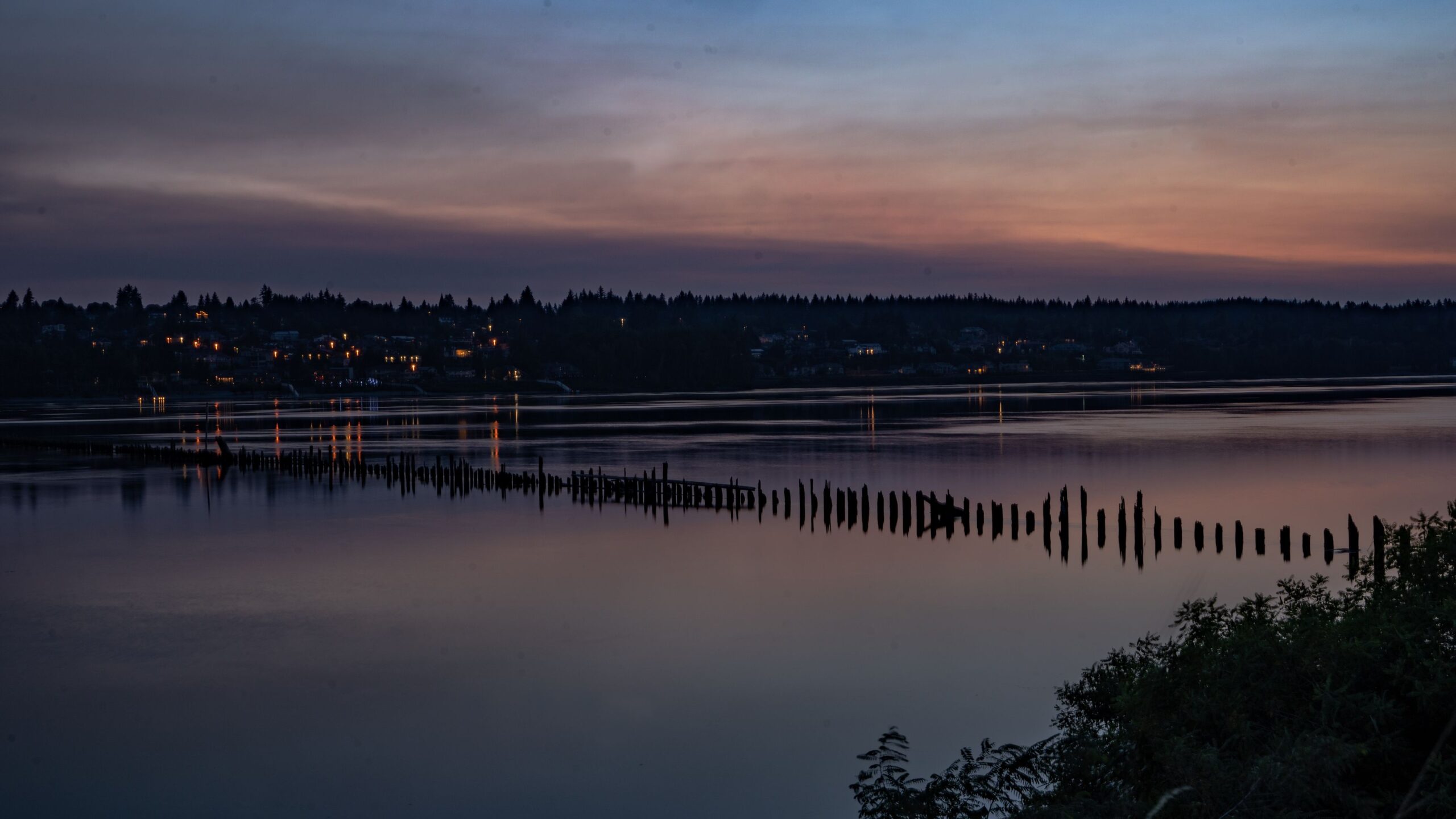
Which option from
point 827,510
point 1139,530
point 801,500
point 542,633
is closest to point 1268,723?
point 542,633

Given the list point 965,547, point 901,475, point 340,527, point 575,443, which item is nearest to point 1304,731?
point 965,547

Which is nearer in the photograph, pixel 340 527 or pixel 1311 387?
pixel 340 527

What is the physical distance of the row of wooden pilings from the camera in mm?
30156

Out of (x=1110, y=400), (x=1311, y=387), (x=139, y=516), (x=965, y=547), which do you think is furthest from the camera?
(x=1311, y=387)

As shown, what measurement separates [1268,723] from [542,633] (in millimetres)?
15778

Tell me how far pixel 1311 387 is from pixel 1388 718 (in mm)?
188202

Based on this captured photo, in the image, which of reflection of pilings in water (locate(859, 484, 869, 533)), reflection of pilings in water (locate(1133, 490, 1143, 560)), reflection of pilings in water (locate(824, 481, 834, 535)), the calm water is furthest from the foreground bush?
reflection of pilings in water (locate(824, 481, 834, 535))

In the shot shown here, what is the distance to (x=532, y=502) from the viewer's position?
4441 centimetres

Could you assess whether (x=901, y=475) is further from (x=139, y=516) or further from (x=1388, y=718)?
(x=1388, y=718)

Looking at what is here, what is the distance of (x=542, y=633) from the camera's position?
22.9 m

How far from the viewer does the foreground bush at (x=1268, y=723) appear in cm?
766

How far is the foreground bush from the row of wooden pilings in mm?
3886

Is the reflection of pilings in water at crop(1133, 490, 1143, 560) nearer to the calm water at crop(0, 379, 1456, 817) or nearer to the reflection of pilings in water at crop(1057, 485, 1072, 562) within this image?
the calm water at crop(0, 379, 1456, 817)

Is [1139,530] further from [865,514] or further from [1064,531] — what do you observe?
[865,514]
